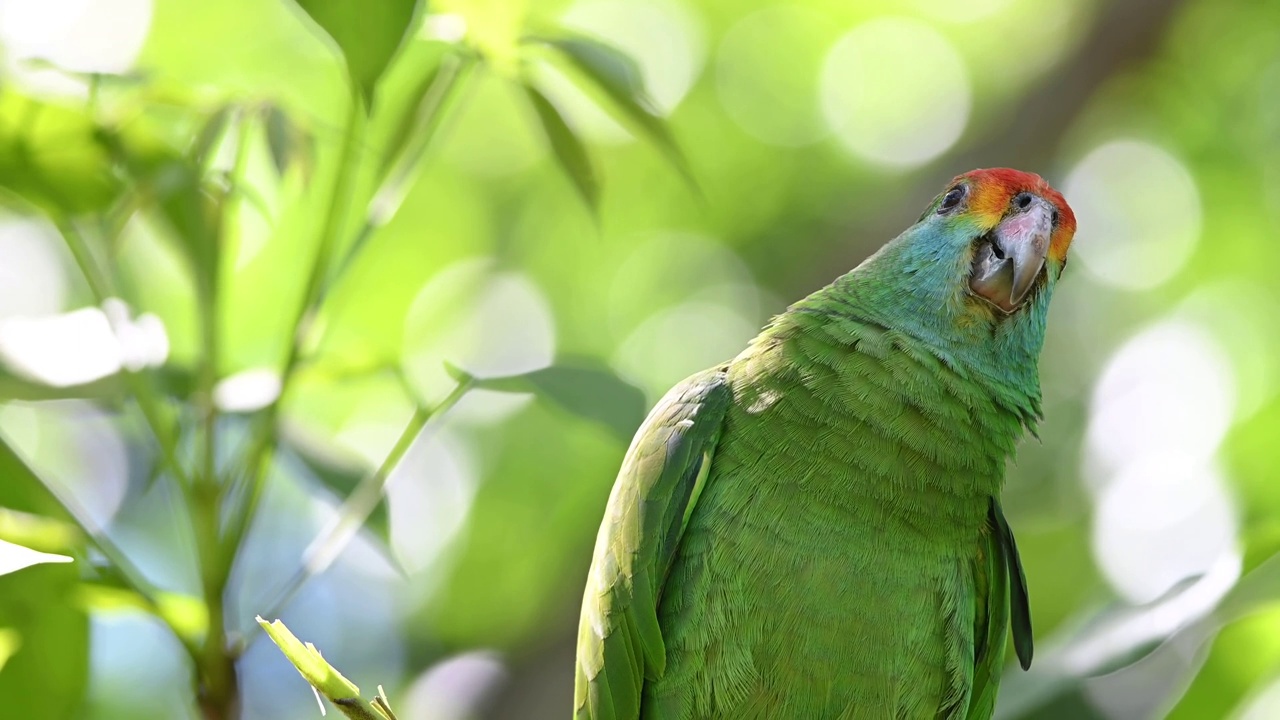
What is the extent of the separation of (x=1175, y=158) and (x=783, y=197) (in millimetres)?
2059

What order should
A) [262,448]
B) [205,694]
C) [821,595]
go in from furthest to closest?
[821,595] → [262,448] → [205,694]

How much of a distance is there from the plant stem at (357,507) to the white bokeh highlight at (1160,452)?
314 centimetres

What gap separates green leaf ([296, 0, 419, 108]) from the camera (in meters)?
1.09

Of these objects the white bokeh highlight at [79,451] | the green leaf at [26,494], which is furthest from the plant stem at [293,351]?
Result: the white bokeh highlight at [79,451]

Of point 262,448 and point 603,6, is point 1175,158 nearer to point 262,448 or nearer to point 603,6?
point 603,6

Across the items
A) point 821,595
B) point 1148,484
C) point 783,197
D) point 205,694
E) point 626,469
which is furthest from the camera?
point 783,197

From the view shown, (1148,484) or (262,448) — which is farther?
(1148,484)

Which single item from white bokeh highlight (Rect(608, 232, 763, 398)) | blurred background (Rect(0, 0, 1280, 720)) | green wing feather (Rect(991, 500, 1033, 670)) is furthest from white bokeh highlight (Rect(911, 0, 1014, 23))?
green wing feather (Rect(991, 500, 1033, 670))

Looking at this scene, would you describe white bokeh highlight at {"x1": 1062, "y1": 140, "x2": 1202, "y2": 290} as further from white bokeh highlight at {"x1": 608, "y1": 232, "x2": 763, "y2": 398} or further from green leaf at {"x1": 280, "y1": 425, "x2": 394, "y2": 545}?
green leaf at {"x1": 280, "y1": 425, "x2": 394, "y2": 545}

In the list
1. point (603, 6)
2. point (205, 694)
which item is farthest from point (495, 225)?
point (205, 694)

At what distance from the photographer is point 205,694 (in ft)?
4.63

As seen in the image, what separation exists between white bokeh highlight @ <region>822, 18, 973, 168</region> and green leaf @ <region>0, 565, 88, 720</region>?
4.76 metres

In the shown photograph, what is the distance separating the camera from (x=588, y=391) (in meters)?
1.58

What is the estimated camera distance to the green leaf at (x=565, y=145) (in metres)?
1.55
